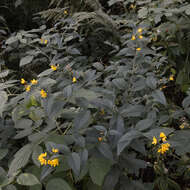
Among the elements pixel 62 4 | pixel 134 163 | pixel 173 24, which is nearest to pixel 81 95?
pixel 134 163

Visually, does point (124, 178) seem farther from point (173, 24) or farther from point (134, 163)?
point (173, 24)

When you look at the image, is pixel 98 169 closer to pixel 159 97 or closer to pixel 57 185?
pixel 57 185

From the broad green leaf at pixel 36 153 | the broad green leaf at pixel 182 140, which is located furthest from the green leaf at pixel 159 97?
the broad green leaf at pixel 36 153

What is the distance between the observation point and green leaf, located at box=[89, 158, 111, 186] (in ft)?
2.82

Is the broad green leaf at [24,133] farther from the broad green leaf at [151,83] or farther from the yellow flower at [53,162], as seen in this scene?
the broad green leaf at [151,83]

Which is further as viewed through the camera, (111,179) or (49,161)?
(111,179)

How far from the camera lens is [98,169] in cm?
88

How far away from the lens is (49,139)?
0.97 metres

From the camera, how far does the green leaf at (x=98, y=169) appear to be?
86 cm

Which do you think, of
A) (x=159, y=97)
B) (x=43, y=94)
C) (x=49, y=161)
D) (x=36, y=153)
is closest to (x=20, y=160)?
(x=36, y=153)

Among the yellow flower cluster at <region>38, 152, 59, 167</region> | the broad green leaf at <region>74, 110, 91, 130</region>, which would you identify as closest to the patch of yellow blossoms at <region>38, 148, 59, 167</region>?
the yellow flower cluster at <region>38, 152, 59, 167</region>

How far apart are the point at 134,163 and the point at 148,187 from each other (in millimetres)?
299

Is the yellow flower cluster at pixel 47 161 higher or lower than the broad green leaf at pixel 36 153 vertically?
higher

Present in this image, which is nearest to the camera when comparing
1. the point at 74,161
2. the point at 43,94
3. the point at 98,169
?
the point at 74,161
